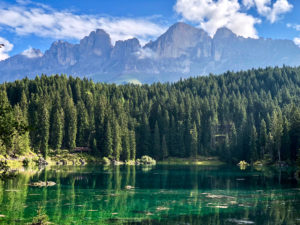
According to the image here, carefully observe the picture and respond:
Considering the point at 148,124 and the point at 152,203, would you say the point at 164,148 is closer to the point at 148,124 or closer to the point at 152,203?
the point at 148,124

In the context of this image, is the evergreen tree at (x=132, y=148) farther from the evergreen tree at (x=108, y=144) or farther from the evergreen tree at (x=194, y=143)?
the evergreen tree at (x=194, y=143)

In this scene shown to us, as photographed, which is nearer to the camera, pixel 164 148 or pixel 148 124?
pixel 164 148

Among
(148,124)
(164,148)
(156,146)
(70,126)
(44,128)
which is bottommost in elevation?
(164,148)

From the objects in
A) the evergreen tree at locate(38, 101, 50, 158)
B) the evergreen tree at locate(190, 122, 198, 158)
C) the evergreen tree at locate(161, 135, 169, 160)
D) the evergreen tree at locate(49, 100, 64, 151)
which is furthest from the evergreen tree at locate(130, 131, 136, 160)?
the evergreen tree at locate(38, 101, 50, 158)

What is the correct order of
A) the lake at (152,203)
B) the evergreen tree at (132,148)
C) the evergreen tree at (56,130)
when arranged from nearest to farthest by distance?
the lake at (152,203), the evergreen tree at (56,130), the evergreen tree at (132,148)

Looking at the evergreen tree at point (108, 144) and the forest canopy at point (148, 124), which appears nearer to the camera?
the forest canopy at point (148, 124)

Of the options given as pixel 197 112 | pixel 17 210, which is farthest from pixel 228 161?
pixel 17 210

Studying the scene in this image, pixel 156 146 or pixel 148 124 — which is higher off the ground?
pixel 148 124

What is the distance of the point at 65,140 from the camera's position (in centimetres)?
14300

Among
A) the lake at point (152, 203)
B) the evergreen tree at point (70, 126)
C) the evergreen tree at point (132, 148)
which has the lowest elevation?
the lake at point (152, 203)

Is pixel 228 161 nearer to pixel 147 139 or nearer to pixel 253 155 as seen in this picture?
pixel 253 155

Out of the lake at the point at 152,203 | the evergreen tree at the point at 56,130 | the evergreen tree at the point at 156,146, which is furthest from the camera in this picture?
the evergreen tree at the point at 156,146

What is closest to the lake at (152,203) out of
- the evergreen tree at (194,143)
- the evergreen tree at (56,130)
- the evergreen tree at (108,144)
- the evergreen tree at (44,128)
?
the evergreen tree at (44,128)

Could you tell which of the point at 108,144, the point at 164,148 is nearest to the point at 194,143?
the point at 164,148
